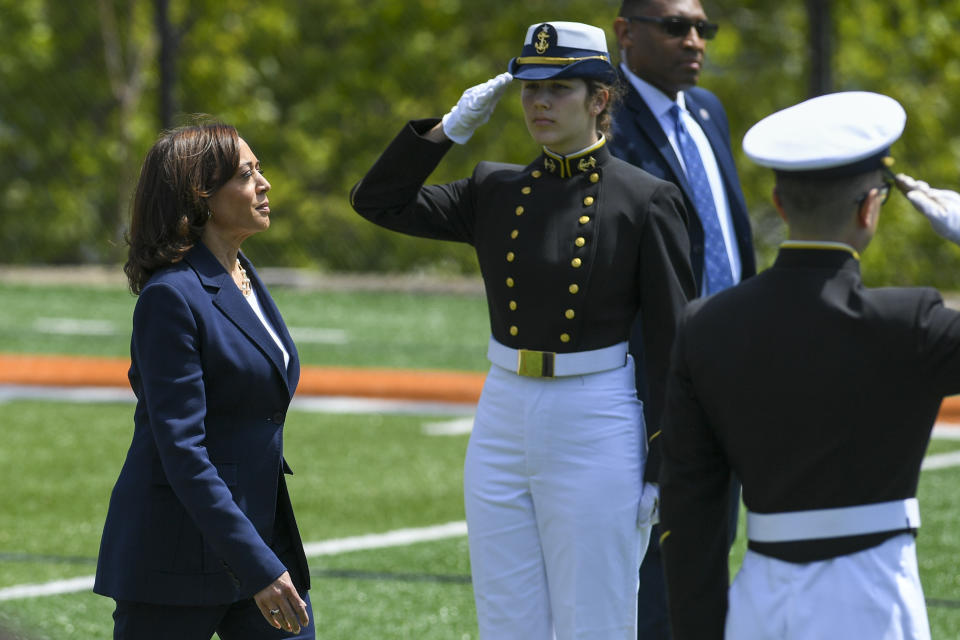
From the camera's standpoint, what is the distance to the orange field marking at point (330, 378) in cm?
1278

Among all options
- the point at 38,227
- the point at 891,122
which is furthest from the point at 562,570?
the point at 38,227

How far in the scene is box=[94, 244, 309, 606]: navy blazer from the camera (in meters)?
3.69

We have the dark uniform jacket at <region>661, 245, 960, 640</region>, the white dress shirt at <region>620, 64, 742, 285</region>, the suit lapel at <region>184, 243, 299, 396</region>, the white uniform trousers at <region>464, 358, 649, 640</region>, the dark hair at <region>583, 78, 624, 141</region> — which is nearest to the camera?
the dark uniform jacket at <region>661, 245, 960, 640</region>

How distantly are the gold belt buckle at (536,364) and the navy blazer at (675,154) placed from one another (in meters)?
0.85

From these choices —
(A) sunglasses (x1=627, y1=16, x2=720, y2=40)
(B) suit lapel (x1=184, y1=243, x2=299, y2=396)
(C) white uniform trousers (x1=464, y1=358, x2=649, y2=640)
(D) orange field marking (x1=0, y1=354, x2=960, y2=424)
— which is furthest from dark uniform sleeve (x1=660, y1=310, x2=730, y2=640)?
(D) orange field marking (x1=0, y1=354, x2=960, y2=424)

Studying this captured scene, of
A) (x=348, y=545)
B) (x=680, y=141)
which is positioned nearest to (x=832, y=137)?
(x=680, y=141)

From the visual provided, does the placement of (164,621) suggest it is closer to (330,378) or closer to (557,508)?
(557,508)

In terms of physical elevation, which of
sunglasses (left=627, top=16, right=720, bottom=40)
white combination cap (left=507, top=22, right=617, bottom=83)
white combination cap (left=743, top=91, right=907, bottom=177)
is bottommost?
sunglasses (left=627, top=16, right=720, bottom=40)

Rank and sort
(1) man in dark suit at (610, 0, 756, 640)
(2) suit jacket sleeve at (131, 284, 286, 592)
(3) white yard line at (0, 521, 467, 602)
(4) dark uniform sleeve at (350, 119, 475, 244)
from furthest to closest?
(3) white yard line at (0, 521, 467, 602) < (1) man in dark suit at (610, 0, 756, 640) < (4) dark uniform sleeve at (350, 119, 475, 244) < (2) suit jacket sleeve at (131, 284, 286, 592)

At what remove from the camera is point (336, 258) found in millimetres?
22062

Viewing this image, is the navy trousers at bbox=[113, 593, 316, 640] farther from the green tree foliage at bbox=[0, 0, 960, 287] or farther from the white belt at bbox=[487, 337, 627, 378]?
the green tree foliage at bbox=[0, 0, 960, 287]

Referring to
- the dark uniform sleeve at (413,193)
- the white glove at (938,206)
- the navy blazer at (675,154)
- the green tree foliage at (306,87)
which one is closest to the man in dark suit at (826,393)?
the white glove at (938,206)

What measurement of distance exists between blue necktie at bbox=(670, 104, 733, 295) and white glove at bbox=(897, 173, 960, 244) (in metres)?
1.85

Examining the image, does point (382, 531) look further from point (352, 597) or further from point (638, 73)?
point (638, 73)
